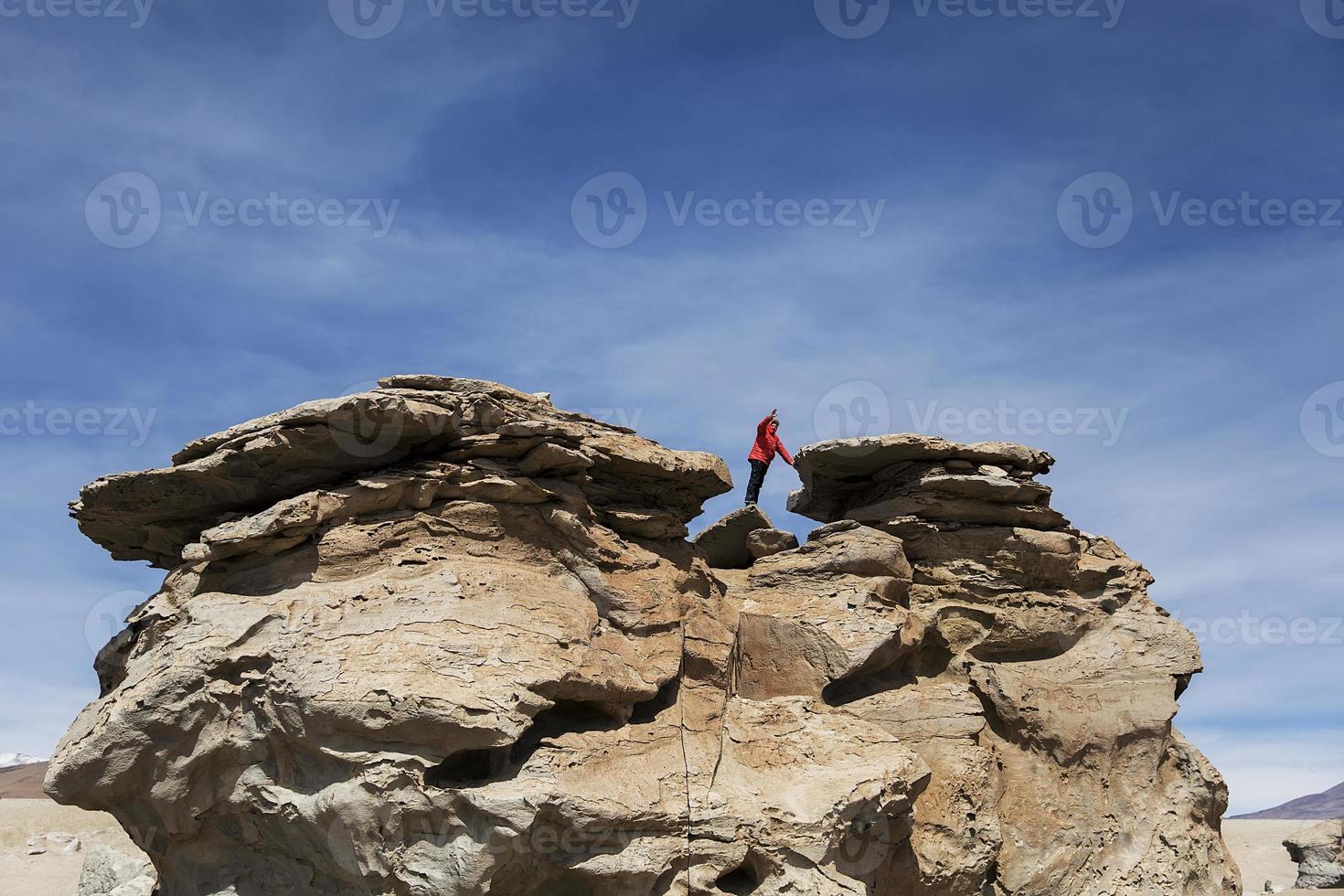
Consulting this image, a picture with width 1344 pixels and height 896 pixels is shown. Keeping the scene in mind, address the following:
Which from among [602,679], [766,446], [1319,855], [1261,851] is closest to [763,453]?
[766,446]

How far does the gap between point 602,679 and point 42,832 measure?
1048 inches

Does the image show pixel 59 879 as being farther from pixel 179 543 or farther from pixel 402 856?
pixel 402 856

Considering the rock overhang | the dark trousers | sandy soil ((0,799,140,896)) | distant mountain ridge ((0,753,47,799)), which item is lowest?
sandy soil ((0,799,140,896))

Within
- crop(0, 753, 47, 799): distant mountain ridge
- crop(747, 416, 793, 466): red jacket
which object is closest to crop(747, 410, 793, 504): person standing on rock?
crop(747, 416, 793, 466): red jacket

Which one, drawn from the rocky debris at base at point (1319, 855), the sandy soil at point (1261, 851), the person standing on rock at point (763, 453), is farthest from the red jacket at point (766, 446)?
the sandy soil at point (1261, 851)

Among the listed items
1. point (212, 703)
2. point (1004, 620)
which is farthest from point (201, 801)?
point (1004, 620)

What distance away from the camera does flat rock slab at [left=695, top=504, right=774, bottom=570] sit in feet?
59.2

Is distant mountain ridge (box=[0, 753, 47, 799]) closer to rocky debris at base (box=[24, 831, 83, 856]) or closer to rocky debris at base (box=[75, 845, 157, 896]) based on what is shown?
rocky debris at base (box=[24, 831, 83, 856])

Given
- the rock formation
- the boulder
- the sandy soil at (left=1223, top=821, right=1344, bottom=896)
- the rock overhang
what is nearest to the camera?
the rock formation

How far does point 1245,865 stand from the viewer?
40781 millimetres

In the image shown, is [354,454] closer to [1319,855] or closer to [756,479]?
[756,479]

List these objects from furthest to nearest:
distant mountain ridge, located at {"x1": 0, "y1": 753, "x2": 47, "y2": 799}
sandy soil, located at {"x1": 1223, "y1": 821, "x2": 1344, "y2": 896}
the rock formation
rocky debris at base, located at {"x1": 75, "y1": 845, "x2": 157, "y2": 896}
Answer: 1. distant mountain ridge, located at {"x1": 0, "y1": 753, "x2": 47, "y2": 799}
2. sandy soil, located at {"x1": 1223, "y1": 821, "x2": 1344, "y2": 896}
3. rocky debris at base, located at {"x1": 75, "y1": 845, "x2": 157, "y2": 896}
4. the rock formation

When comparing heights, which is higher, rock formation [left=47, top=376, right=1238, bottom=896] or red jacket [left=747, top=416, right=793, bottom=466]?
red jacket [left=747, top=416, right=793, bottom=466]

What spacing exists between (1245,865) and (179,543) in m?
39.3
